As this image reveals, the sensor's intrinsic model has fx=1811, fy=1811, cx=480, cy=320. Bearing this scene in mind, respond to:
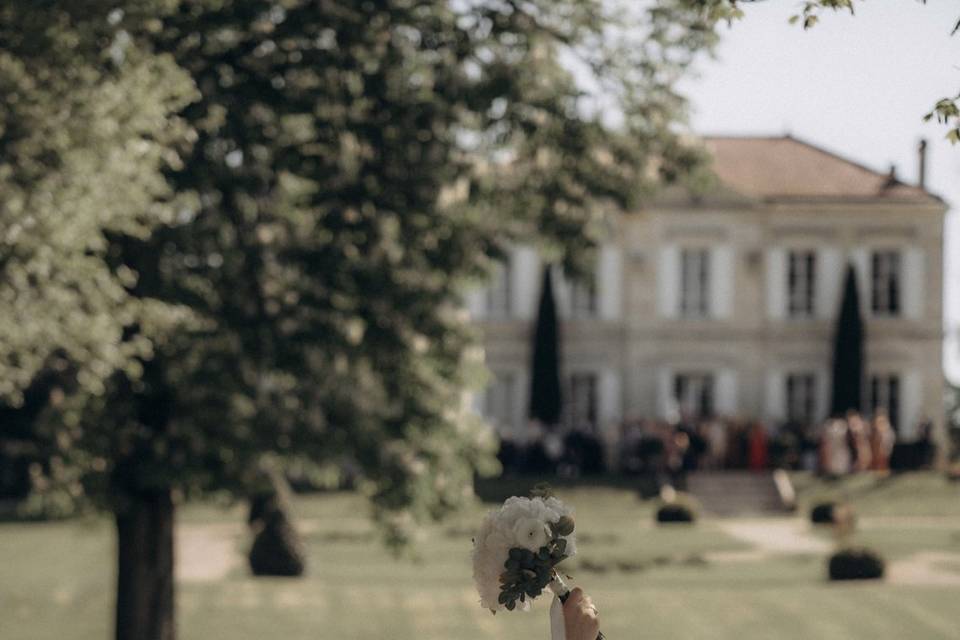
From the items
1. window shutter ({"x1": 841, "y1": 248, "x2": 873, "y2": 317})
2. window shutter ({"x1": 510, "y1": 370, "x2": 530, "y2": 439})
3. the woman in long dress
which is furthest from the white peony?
window shutter ({"x1": 841, "y1": 248, "x2": 873, "y2": 317})

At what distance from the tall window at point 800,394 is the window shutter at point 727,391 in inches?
56.7

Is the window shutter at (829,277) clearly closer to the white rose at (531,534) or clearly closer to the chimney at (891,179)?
the chimney at (891,179)

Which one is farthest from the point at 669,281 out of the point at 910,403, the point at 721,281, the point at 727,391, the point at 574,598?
the point at 574,598

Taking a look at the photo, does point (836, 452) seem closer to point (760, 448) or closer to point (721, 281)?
point (760, 448)

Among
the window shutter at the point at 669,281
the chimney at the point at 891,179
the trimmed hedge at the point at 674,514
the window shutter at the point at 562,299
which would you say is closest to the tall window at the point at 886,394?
the chimney at the point at 891,179

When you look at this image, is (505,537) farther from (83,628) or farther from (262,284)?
(83,628)

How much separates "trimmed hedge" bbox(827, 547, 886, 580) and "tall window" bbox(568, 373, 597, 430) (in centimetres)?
2238

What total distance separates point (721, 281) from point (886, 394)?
5176 mm

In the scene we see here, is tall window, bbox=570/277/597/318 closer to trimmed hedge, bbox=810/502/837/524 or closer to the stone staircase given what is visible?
the stone staircase

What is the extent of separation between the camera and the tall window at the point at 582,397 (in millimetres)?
47125

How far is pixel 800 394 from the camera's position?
1860 inches

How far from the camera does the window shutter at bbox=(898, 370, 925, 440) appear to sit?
46562 mm

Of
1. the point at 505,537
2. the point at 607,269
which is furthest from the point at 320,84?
the point at 607,269

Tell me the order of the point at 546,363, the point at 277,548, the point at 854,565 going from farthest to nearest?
the point at 546,363 → the point at 277,548 → the point at 854,565
